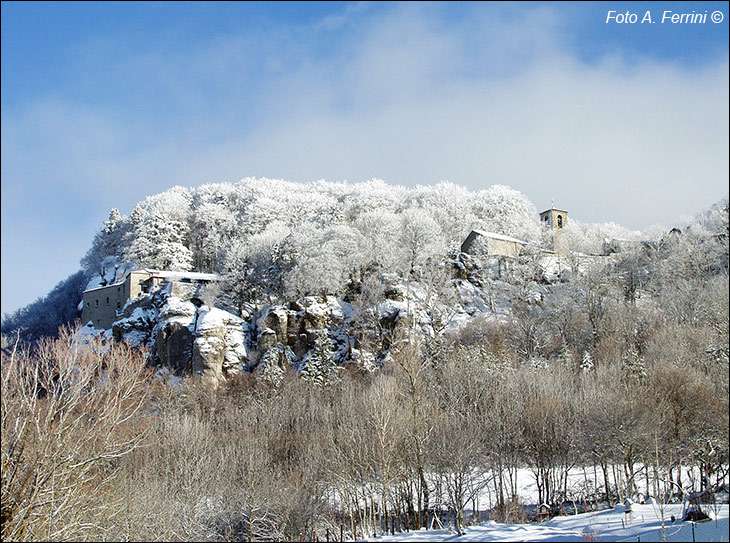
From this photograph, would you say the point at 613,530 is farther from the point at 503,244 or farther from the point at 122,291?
the point at 122,291

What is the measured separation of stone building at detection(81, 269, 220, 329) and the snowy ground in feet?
109

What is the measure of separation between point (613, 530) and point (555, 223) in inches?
1842

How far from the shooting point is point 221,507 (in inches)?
802

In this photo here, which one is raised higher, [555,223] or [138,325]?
[555,223]

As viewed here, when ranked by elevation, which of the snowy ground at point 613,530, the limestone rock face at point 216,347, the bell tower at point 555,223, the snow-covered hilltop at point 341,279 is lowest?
the snowy ground at point 613,530

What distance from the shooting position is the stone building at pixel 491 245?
154 feet

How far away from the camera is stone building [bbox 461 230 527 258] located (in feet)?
154

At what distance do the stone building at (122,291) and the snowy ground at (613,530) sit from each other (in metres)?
33.2

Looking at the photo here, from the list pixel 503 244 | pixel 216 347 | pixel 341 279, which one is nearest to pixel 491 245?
pixel 503 244

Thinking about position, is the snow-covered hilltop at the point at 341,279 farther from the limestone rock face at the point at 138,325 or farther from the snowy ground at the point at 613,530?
the snowy ground at the point at 613,530

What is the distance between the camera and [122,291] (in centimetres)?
4725

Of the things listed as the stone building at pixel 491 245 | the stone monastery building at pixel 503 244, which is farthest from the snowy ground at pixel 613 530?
the stone monastery building at pixel 503 244

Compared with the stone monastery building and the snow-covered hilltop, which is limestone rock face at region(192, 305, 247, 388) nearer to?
the snow-covered hilltop

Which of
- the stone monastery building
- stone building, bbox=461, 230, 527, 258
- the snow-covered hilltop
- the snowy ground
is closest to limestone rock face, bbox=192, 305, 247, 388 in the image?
the snow-covered hilltop
